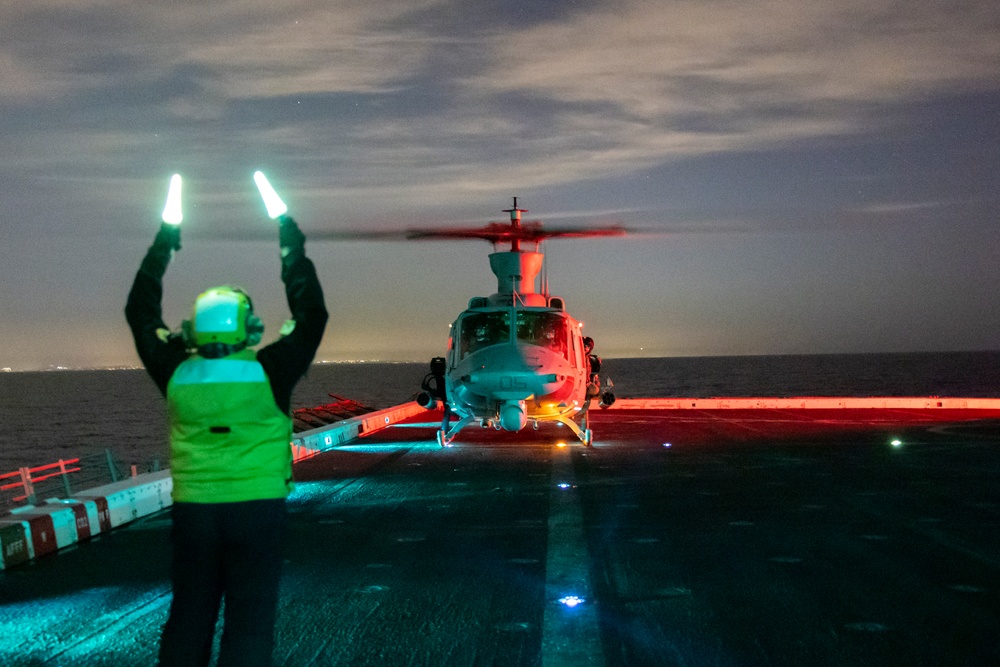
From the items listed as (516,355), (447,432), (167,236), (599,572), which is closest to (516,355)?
(516,355)

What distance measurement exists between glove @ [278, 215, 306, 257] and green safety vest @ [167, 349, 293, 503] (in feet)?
1.68

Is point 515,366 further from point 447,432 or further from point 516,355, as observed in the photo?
point 447,432

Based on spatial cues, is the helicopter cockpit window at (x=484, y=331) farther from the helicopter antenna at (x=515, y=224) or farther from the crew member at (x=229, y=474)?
the crew member at (x=229, y=474)

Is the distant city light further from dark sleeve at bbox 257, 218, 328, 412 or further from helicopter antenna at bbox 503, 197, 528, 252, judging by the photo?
helicopter antenna at bbox 503, 197, 528, 252

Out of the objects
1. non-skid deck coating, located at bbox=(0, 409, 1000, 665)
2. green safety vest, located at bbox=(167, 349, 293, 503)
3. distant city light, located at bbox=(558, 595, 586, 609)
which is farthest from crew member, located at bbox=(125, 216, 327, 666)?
distant city light, located at bbox=(558, 595, 586, 609)

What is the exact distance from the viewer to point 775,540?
10.3m

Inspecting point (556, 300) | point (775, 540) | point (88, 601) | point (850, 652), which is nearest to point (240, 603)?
point (850, 652)

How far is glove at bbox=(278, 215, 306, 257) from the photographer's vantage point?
4.61m

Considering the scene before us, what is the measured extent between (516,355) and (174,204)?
15.0m

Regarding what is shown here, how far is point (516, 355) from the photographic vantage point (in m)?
19.5

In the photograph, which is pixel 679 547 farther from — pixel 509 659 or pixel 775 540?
pixel 509 659

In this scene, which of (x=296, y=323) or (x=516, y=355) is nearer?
(x=296, y=323)

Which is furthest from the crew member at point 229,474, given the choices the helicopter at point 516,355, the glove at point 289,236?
the helicopter at point 516,355

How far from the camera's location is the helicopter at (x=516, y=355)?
19344mm
